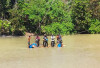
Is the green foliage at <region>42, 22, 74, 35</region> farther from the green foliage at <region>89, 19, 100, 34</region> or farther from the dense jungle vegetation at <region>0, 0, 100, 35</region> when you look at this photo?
the green foliage at <region>89, 19, 100, 34</region>

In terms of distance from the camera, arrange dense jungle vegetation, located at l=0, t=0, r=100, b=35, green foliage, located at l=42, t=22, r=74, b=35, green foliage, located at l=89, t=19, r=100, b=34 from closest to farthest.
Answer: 1. green foliage, located at l=42, t=22, r=74, b=35
2. dense jungle vegetation, located at l=0, t=0, r=100, b=35
3. green foliage, located at l=89, t=19, r=100, b=34

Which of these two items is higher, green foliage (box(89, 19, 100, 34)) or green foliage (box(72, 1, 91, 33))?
green foliage (box(72, 1, 91, 33))

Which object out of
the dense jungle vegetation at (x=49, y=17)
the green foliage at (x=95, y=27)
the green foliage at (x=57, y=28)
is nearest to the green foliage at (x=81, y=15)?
the dense jungle vegetation at (x=49, y=17)

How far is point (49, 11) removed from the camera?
36.9 m

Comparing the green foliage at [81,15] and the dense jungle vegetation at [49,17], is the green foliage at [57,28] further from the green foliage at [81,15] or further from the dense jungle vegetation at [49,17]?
the green foliage at [81,15]

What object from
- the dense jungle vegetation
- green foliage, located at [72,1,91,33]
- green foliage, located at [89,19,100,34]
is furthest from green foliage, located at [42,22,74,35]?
green foliage, located at [89,19,100,34]

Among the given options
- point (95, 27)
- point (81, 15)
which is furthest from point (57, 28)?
point (95, 27)

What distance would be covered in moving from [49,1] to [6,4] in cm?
826

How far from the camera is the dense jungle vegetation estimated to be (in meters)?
36.0

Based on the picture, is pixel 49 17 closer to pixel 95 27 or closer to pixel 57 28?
pixel 57 28

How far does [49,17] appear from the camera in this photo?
1468 inches

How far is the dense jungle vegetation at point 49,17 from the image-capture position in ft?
118

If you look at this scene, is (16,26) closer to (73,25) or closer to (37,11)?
(37,11)

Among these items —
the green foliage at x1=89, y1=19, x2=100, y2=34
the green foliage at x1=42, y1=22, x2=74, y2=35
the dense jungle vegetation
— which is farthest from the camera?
the green foliage at x1=89, y1=19, x2=100, y2=34
